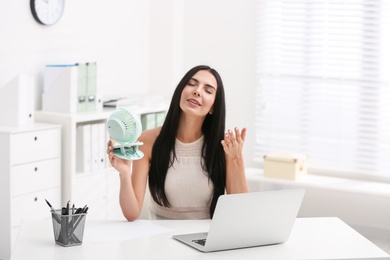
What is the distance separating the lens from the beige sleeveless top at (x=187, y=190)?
129 inches

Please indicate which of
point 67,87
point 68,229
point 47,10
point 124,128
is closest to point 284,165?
point 67,87

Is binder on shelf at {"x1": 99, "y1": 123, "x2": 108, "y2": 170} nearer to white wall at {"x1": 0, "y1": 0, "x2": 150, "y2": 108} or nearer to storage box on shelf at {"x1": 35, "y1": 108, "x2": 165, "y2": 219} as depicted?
storage box on shelf at {"x1": 35, "y1": 108, "x2": 165, "y2": 219}

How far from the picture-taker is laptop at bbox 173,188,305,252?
99.2 inches

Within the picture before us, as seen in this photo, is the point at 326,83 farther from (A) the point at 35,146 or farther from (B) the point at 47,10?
(A) the point at 35,146

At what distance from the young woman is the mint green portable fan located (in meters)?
0.38

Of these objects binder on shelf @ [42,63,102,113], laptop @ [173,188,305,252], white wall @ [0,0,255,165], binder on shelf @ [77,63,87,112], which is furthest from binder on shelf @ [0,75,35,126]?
laptop @ [173,188,305,252]

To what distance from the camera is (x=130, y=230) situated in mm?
2824

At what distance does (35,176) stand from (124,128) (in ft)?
5.84

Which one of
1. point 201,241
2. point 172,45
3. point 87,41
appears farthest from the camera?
point 172,45

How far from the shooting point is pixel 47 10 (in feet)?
16.0

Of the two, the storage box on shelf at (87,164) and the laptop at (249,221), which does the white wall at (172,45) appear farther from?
the laptop at (249,221)

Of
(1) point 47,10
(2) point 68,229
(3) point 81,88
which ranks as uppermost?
(1) point 47,10

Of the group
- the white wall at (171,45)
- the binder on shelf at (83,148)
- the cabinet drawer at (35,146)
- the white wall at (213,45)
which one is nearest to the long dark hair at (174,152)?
the cabinet drawer at (35,146)

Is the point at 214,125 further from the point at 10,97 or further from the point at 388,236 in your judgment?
the point at 388,236
